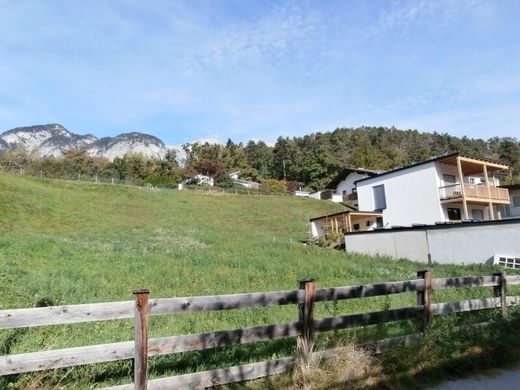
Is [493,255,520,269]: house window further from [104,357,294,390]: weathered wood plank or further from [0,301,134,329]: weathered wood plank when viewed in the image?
[0,301,134,329]: weathered wood plank

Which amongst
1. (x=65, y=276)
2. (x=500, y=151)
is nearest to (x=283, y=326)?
(x=65, y=276)

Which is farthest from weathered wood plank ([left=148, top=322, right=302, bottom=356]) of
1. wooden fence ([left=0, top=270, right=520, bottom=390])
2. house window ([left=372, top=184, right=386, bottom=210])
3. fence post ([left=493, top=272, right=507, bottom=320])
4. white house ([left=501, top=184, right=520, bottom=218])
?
white house ([left=501, top=184, right=520, bottom=218])

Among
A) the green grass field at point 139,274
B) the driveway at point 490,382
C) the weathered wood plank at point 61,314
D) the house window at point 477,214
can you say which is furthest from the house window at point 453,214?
the weathered wood plank at point 61,314

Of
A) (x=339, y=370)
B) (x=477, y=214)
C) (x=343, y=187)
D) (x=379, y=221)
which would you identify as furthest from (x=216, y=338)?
(x=343, y=187)

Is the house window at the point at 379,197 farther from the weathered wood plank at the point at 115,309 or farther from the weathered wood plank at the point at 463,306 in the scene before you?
the weathered wood plank at the point at 115,309

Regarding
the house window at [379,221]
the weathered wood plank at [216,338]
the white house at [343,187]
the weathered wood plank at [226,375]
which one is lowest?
the weathered wood plank at [226,375]

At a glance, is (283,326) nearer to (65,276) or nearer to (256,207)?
(65,276)

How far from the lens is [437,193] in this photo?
29.6 m

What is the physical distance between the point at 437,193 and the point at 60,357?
2982cm

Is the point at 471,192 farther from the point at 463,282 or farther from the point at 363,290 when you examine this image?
the point at 363,290

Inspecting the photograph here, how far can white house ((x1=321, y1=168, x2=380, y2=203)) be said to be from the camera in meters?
55.2

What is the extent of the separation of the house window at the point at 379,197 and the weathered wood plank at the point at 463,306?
26.8 meters

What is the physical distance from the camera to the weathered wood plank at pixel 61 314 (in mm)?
3613

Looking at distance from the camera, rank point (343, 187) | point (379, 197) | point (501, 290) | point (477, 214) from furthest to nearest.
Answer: point (343, 187) < point (379, 197) < point (477, 214) < point (501, 290)
